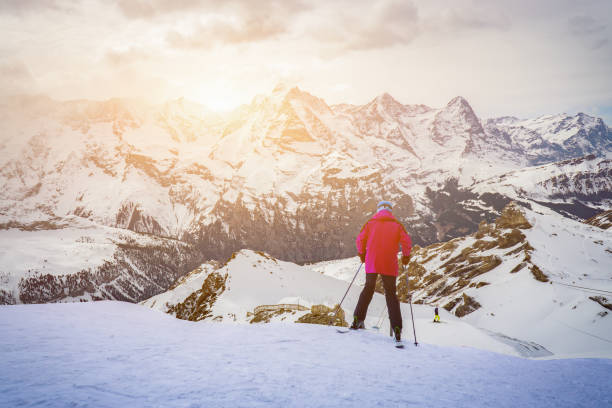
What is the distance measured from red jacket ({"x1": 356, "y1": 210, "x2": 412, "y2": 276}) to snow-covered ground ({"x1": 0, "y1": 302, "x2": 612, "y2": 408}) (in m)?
2.05

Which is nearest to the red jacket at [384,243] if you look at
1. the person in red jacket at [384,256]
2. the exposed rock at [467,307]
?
the person in red jacket at [384,256]

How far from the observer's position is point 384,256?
8.70 m

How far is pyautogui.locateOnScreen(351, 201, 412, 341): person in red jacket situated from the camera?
8648 millimetres

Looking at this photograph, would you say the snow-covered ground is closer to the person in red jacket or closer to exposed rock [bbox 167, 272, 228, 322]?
the person in red jacket

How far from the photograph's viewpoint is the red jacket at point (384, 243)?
8680 mm

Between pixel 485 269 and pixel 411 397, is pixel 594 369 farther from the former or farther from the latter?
pixel 485 269

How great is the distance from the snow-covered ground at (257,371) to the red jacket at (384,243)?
205 centimetres

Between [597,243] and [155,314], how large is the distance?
96838 mm

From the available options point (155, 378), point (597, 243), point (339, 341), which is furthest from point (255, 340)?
point (597, 243)

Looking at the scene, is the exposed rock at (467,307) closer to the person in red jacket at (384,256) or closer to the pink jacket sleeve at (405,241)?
the person in red jacket at (384,256)

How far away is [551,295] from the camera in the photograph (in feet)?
163

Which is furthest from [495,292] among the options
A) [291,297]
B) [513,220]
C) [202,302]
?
[202,302]

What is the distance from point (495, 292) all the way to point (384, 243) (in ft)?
211

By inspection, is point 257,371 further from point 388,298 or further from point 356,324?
point 388,298
